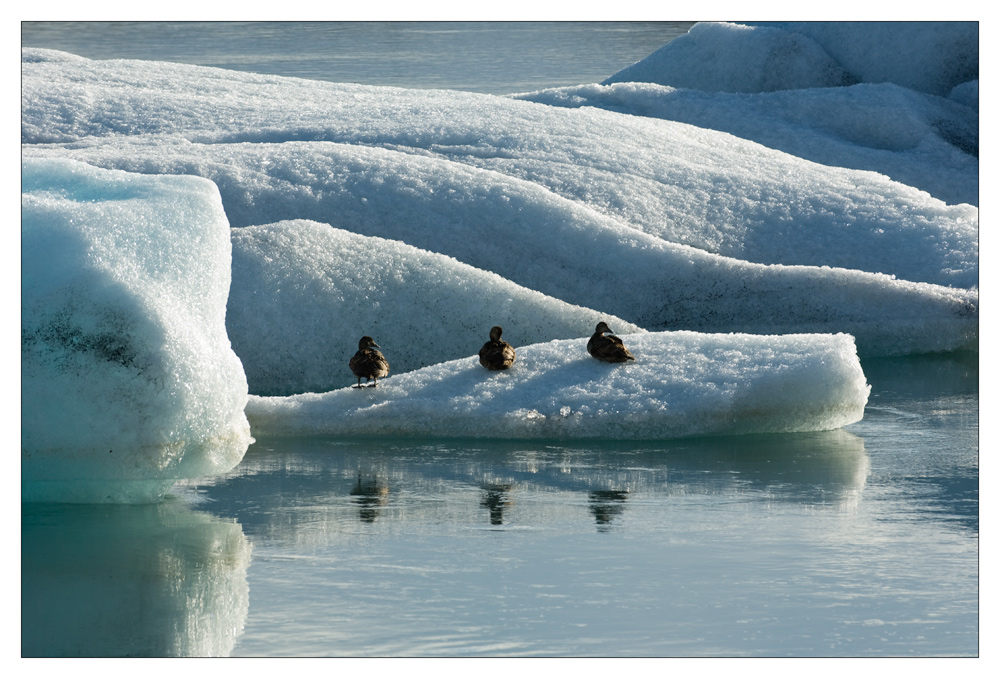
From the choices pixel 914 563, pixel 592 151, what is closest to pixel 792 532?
pixel 914 563

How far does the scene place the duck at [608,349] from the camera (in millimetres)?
6152

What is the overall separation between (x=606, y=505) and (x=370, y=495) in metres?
0.94

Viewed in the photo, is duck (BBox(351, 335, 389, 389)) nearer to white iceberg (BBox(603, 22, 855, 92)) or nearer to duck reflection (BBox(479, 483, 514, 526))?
duck reflection (BBox(479, 483, 514, 526))

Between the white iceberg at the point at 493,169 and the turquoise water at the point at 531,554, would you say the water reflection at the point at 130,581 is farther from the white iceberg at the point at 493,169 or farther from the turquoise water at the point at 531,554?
the white iceberg at the point at 493,169

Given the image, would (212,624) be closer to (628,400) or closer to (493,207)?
(628,400)

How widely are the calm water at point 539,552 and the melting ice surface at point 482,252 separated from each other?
0.92ft

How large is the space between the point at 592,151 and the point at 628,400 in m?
5.17

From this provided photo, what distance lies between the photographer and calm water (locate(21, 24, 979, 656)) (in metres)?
3.56

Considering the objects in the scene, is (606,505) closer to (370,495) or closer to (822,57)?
(370,495)

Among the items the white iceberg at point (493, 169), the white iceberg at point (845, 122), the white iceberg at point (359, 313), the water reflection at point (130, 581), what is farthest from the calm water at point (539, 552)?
the white iceberg at point (845, 122)

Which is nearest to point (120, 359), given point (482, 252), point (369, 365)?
point (369, 365)

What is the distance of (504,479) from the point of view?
527 cm

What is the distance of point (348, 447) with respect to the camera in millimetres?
5859

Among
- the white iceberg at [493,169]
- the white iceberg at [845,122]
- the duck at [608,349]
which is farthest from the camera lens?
the white iceberg at [845,122]
